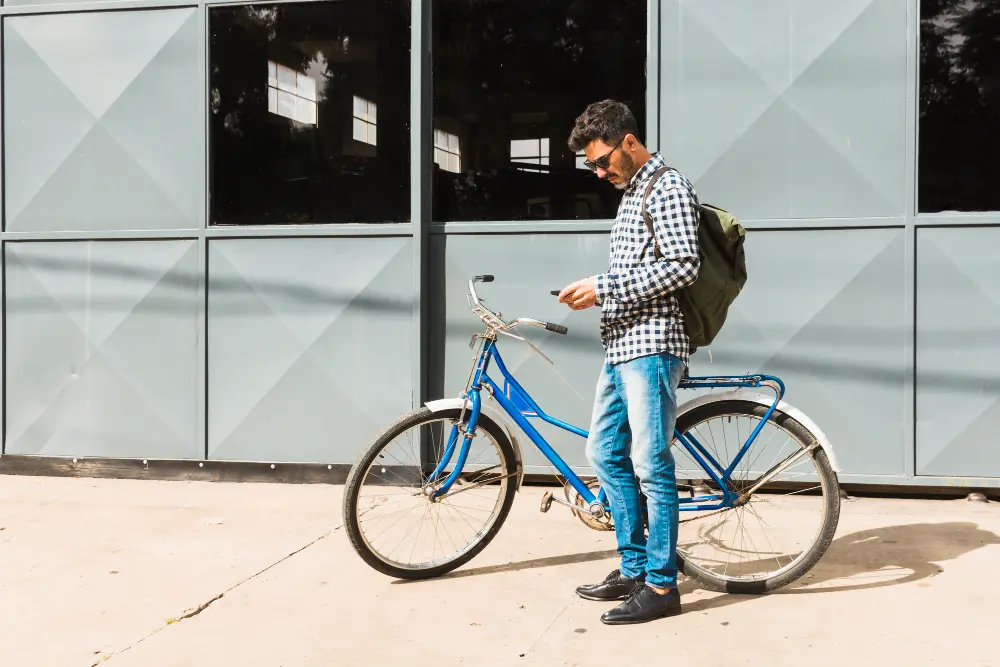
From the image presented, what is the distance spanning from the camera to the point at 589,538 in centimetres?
514

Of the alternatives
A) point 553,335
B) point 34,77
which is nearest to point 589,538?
point 553,335

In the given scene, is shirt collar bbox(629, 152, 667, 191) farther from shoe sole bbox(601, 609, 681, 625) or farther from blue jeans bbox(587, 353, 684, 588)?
shoe sole bbox(601, 609, 681, 625)

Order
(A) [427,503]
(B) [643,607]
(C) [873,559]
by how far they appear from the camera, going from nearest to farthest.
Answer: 1. (B) [643,607]
2. (A) [427,503]
3. (C) [873,559]

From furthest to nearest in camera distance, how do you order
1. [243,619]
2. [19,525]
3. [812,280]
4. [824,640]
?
[812,280]
[19,525]
[243,619]
[824,640]

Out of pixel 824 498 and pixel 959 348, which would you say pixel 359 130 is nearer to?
pixel 824 498

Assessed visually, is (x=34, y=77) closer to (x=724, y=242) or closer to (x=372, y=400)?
(x=372, y=400)

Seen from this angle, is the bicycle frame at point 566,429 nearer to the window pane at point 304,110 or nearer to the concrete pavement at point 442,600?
the concrete pavement at point 442,600

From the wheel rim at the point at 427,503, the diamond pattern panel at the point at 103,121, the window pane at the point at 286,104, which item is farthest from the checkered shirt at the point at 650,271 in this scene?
the diamond pattern panel at the point at 103,121

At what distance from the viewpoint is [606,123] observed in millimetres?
3873

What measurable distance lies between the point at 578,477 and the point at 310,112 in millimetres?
3299

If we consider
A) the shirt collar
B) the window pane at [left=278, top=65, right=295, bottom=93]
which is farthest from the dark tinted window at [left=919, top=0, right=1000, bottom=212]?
the window pane at [left=278, top=65, right=295, bottom=93]

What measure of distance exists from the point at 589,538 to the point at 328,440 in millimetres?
2070

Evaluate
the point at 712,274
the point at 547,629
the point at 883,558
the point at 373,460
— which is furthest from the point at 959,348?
A: the point at 373,460

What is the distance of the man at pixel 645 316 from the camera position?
3785 millimetres
